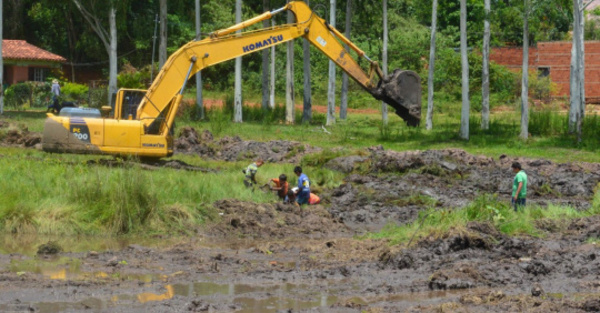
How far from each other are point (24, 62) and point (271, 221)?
40.5 m

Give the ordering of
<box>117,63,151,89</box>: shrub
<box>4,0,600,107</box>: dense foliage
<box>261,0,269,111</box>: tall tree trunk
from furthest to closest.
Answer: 1. <box>4,0,600,107</box>: dense foliage
2. <box>117,63,151,89</box>: shrub
3. <box>261,0,269,111</box>: tall tree trunk

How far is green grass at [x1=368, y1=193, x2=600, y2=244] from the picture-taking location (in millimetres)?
15844

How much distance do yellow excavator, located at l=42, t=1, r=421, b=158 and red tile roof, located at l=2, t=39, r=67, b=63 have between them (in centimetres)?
→ 3090

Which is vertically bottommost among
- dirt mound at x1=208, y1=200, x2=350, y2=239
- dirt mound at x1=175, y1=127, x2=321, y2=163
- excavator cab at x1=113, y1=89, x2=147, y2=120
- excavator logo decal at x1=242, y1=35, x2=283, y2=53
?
dirt mound at x1=208, y1=200, x2=350, y2=239

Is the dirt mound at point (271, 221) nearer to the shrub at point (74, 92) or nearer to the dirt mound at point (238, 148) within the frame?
the dirt mound at point (238, 148)

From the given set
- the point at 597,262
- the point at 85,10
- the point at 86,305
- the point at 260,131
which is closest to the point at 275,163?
the point at 260,131

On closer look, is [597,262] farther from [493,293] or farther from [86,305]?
[86,305]

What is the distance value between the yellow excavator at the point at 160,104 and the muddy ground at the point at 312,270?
4.89 m

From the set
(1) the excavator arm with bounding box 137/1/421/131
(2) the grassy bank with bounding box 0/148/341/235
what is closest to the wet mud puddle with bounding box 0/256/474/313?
(2) the grassy bank with bounding box 0/148/341/235

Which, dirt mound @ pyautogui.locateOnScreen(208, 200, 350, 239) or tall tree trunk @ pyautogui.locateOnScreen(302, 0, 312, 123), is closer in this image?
dirt mound @ pyautogui.locateOnScreen(208, 200, 350, 239)

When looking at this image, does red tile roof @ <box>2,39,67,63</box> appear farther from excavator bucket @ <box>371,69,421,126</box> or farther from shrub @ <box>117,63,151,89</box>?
excavator bucket @ <box>371,69,421,126</box>

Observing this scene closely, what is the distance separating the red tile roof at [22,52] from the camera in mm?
53812

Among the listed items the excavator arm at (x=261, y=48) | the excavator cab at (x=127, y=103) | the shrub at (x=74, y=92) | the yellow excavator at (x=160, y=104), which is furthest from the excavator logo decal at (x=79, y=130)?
the shrub at (x=74, y=92)

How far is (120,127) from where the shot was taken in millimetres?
23016
